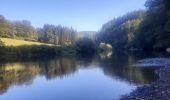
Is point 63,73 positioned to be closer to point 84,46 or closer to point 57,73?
point 57,73

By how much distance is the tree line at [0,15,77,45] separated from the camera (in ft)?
440

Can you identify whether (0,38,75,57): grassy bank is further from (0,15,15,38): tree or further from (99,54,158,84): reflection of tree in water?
(99,54,158,84): reflection of tree in water

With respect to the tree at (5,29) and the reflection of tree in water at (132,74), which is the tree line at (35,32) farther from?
the reflection of tree in water at (132,74)

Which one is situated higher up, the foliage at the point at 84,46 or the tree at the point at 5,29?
the tree at the point at 5,29

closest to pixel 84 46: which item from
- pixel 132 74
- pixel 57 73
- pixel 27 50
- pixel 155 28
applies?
pixel 27 50

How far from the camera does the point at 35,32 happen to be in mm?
152375

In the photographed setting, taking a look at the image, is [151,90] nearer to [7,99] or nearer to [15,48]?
[7,99]

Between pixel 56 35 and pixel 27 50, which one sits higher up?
pixel 56 35

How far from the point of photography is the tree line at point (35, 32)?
134 m

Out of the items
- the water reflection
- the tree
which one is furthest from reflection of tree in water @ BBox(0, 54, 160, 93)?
the tree

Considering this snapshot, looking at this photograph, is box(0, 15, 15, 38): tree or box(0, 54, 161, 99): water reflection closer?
box(0, 54, 161, 99): water reflection

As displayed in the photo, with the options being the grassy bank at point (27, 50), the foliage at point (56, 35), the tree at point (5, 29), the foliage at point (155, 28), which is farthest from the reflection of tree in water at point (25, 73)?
the foliage at point (56, 35)

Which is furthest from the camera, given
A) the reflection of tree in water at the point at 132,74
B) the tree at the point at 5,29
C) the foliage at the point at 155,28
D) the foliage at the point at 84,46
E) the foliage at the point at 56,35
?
the foliage at the point at 56,35

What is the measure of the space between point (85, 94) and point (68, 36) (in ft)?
477
